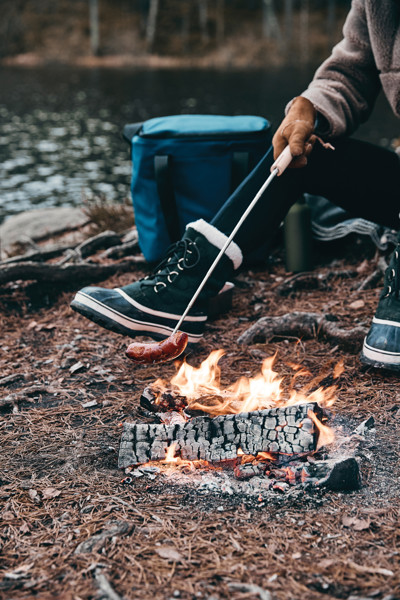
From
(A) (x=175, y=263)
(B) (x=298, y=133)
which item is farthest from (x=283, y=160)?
(A) (x=175, y=263)

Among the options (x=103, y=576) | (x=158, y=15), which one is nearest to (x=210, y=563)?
(x=103, y=576)

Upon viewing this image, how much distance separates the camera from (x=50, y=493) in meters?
1.92

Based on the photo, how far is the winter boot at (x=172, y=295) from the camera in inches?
103

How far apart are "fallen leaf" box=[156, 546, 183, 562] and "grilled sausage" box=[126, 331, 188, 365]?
2.93 ft

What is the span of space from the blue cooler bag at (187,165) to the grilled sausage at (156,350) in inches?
56.3

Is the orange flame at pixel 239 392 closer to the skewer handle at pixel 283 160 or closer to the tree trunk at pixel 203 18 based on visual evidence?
the skewer handle at pixel 283 160

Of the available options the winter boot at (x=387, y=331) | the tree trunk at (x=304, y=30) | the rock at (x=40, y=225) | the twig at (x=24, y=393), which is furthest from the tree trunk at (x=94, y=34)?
the winter boot at (x=387, y=331)

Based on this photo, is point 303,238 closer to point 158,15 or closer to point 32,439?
point 32,439

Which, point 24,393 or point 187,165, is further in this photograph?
point 187,165

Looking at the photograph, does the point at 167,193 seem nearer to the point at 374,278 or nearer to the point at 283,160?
the point at 283,160

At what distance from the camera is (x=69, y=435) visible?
2.28 m

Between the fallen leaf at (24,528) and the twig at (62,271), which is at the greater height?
the twig at (62,271)

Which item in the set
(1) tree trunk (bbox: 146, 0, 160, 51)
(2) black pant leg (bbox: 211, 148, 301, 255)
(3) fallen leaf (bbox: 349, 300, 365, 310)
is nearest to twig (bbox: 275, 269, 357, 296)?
(3) fallen leaf (bbox: 349, 300, 365, 310)

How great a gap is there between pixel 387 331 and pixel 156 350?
99 centimetres
